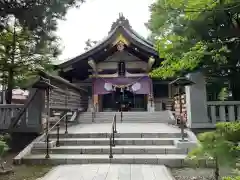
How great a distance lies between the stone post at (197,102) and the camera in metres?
7.61

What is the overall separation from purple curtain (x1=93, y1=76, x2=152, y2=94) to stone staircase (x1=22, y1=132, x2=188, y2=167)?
781 cm

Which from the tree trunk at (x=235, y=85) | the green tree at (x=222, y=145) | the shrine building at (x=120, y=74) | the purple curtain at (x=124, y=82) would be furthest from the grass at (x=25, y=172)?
the purple curtain at (x=124, y=82)

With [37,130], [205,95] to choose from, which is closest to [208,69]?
[205,95]

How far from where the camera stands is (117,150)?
6531mm

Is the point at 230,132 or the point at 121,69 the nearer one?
the point at 230,132

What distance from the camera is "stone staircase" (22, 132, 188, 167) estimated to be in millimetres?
5941

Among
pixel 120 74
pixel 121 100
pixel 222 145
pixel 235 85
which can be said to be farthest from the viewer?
pixel 121 100

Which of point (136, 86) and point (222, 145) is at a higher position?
point (136, 86)

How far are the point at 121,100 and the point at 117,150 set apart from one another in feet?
33.9

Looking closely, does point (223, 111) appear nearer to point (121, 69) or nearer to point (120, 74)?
point (120, 74)

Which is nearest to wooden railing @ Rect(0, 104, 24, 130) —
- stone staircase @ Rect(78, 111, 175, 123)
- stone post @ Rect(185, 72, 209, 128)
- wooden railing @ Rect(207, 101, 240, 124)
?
stone staircase @ Rect(78, 111, 175, 123)

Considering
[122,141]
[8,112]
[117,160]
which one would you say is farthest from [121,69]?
[117,160]

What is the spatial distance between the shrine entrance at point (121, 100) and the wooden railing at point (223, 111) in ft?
29.9

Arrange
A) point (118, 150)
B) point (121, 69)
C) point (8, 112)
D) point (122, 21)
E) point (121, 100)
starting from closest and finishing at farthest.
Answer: point (118, 150) < point (8, 112) < point (121, 69) < point (121, 100) < point (122, 21)
